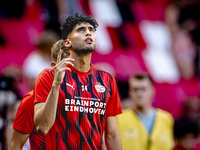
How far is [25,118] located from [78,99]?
2.35ft

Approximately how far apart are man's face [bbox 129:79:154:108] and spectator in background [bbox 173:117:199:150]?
2.13ft

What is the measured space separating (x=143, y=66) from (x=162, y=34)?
1.98 m

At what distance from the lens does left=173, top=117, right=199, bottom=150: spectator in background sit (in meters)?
4.76

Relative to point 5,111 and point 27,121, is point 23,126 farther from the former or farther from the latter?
point 5,111

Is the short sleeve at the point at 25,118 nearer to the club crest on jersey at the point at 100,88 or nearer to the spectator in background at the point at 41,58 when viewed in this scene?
the club crest on jersey at the point at 100,88

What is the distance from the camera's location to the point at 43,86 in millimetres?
2838

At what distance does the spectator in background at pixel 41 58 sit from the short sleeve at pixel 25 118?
7.17 ft

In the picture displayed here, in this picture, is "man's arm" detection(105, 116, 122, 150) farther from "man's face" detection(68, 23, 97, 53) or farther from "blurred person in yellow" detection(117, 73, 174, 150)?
"blurred person in yellow" detection(117, 73, 174, 150)

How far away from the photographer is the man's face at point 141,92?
216 inches

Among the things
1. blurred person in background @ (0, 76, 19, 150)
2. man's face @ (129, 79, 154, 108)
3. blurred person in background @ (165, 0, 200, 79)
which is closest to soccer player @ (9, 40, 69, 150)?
blurred person in background @ (0, 76, 19, 150)

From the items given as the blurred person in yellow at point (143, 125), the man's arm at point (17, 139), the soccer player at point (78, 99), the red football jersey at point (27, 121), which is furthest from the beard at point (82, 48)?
the blurred person in yellow at point (143, 125)

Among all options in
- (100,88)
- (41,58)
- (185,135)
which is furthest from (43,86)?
(41,58)

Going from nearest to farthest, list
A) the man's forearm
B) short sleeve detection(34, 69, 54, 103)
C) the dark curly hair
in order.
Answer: the man's forearm → short sleeve detection(34, 69, 54, 103) → the dark curly hair

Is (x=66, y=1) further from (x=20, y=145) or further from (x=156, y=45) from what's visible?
(x=20, y=145)
